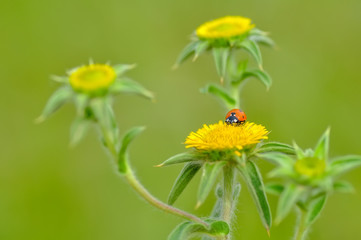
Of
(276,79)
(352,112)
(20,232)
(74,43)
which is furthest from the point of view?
(74,43)

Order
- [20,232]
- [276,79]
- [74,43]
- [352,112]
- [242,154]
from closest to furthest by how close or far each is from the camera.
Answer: [242,154], [20,232], [352,112], [276,79], [74,43]

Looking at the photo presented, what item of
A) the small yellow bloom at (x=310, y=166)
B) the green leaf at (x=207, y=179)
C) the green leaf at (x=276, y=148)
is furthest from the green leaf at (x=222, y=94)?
the small yellow bloom at (x=310, y=166)

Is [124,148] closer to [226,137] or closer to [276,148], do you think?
[226,137]

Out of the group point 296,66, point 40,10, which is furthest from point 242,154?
point 40,10

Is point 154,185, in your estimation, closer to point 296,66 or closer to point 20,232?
point 20,232

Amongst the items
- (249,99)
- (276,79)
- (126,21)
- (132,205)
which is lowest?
(132,205)

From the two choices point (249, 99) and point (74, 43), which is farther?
point (74, 43)

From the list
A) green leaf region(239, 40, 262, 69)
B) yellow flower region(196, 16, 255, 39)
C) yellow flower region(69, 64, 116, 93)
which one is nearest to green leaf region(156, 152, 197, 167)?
yellow flower region(69, 64, 116, 93)
